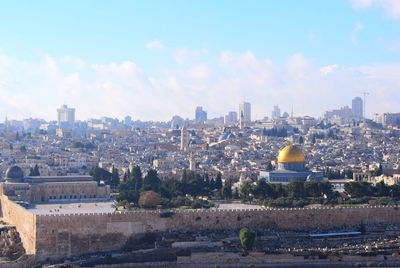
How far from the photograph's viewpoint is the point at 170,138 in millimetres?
136750

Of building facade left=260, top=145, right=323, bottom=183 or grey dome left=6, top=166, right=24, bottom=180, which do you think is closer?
grey dome left=6, top=166, right=24, bottom=180

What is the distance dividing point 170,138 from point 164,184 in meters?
79.4

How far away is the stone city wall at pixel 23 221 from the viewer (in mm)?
40031

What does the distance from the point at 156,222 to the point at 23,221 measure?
21.2 feet

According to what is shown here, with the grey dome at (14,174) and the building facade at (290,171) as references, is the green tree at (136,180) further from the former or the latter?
the building facade at (290,171)

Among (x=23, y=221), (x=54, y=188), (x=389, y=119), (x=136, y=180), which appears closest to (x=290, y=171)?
(x=136, y=180)

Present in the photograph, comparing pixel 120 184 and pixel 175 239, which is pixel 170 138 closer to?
pixel 120 184

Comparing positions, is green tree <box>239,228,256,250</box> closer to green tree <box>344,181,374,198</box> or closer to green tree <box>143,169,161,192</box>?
green tree <box>344,181,374,198</box>

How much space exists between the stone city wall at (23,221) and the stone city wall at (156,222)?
2.82 feet

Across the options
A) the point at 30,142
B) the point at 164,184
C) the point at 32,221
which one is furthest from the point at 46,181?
the point at 30,142

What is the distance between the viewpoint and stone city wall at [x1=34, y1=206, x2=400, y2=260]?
129ft

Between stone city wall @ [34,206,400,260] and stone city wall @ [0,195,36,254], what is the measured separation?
2.82 ft

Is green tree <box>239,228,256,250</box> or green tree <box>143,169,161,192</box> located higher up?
green tree <box>143,169,161,192</box>

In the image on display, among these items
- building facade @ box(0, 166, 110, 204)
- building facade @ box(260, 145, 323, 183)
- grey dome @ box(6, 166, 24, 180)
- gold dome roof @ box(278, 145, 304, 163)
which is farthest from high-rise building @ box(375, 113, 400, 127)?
grey dome @ box(6, 166, 24, 180)
